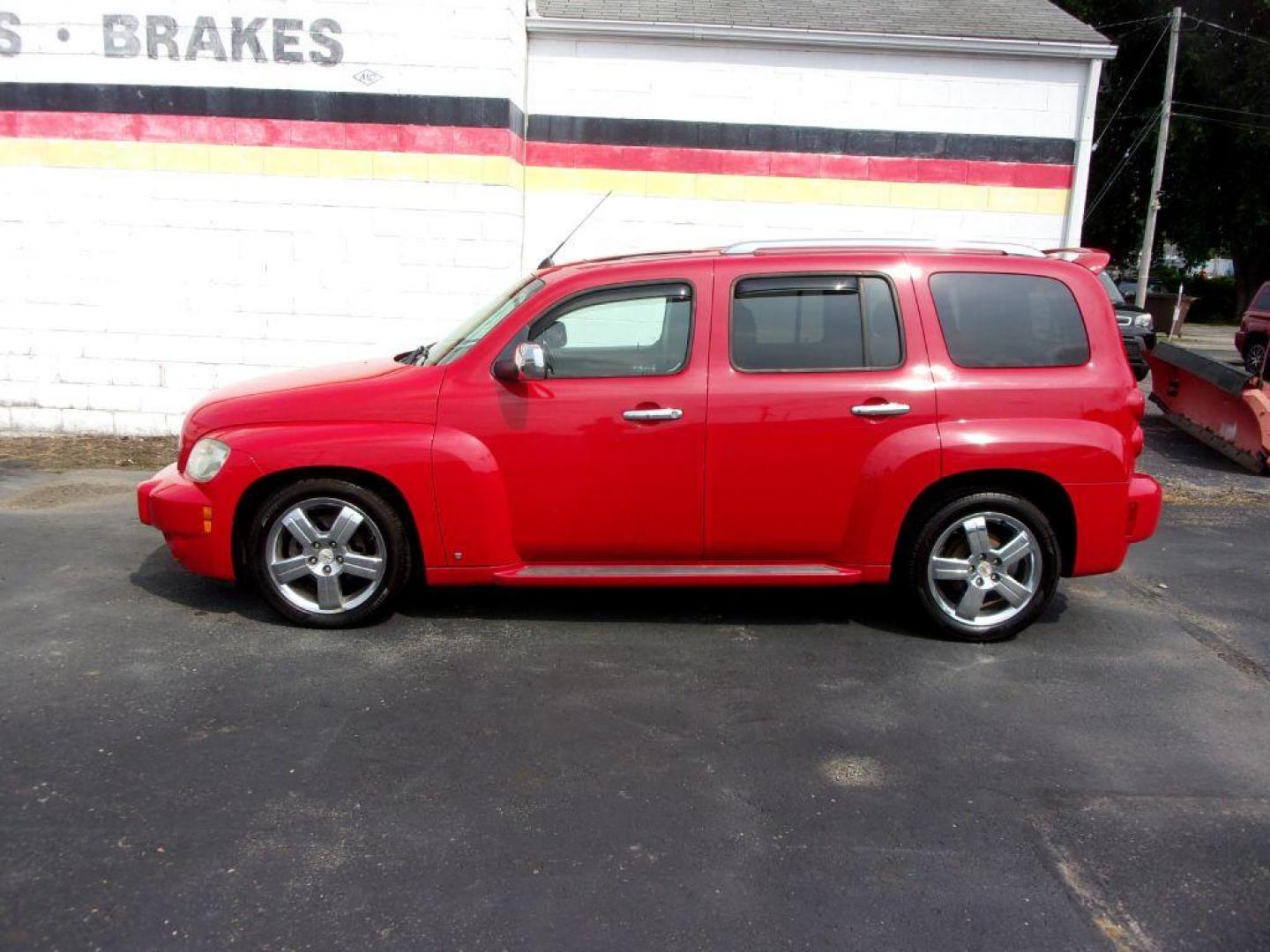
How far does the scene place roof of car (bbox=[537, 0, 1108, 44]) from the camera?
9602mm

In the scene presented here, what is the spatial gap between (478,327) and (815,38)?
588cm

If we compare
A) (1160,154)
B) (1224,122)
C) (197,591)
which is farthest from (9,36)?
(1224,122)

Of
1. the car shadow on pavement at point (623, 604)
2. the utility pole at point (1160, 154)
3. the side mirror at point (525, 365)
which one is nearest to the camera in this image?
the side mirror at point (525, 365)

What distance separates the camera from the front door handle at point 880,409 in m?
4.78

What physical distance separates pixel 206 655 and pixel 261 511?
2.24 ft

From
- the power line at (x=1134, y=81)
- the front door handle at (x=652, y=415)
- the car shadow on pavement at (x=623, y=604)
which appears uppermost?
the power line at (x=1134, y=81)

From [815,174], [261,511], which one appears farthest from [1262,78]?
[261,511]

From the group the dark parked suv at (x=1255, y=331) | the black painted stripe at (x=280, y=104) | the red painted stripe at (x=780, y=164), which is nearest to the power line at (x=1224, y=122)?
the dark parked suv at (x=1255, y=331)

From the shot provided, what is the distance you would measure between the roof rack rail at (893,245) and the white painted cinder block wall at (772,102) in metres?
4.75

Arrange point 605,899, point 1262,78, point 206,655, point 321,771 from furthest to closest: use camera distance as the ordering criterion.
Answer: point 1262,78 < point 206,655 < point 321,771 < point 605,899

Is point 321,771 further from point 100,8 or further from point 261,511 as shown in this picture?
point 100,8

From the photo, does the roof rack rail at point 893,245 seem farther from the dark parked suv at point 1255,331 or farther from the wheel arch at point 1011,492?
the dark parked suv at point 1255,331

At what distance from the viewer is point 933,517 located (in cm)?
490

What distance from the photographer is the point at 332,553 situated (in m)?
4.91
